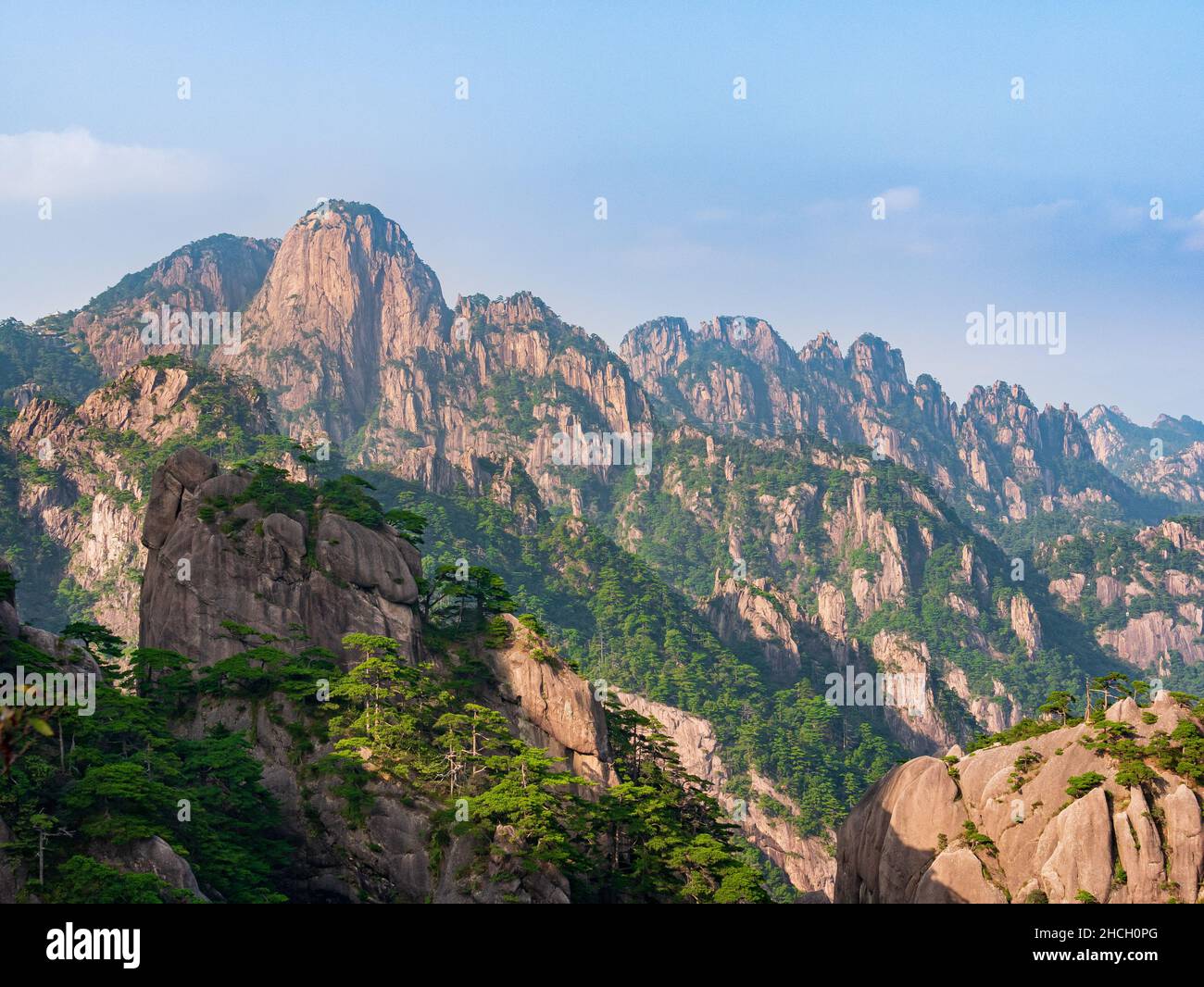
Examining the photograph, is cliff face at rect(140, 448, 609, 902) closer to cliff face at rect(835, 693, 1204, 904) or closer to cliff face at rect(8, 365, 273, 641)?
cliff face at rect(835, 693, 1204, 904)

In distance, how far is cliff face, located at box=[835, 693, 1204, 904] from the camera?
178 feet

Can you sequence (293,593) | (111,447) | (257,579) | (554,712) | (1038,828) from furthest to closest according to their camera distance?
(111,447) < (293,593) < (554,712) < (257,579) < (1038,828)

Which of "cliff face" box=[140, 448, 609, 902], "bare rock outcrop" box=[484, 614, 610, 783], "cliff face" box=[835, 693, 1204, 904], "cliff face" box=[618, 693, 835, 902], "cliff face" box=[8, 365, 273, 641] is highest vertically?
"cliff face" box=[8, 365, 273, 641]

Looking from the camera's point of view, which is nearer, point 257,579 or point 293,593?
point 257,579

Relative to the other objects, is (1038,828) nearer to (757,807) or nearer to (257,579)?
(257,579)

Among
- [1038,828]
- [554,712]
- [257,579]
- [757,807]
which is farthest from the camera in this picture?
[757,807]

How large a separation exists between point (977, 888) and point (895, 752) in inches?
3992

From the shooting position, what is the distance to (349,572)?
70125 millimetres

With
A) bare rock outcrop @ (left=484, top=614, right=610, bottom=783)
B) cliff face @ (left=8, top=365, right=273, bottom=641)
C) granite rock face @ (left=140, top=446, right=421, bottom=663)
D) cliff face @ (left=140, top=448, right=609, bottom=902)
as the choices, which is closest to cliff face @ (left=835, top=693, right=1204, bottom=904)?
bare rock outcrop @ (left=484, top=614, right=610, bottom=783)

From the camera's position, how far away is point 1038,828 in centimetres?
5675

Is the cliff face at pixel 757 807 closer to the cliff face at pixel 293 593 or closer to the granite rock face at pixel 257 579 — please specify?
the cliff face at pixel 293 593

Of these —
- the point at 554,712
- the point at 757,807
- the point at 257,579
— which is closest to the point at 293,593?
the point at 257,579

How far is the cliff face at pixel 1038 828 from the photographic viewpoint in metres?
54.2
